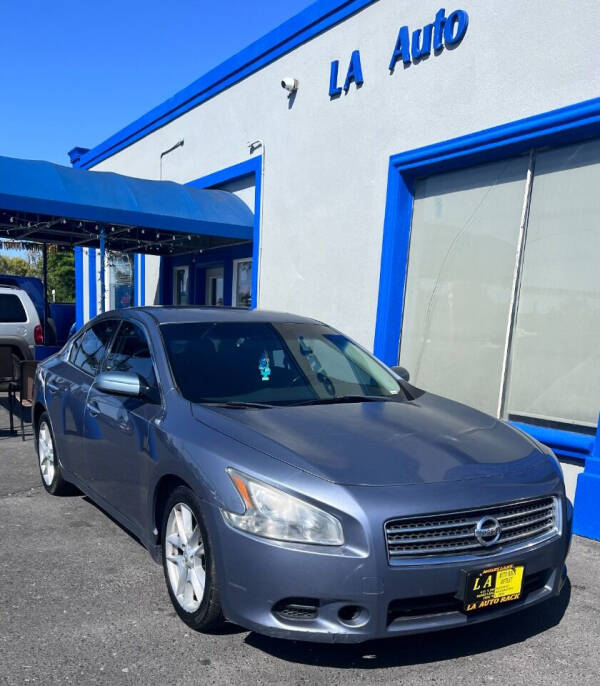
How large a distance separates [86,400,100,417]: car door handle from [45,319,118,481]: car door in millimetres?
115

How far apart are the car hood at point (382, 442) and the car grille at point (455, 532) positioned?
0.56ft

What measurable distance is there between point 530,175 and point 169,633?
5543mm

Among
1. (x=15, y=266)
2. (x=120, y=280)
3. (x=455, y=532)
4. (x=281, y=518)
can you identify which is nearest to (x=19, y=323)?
(x=120, y=280)

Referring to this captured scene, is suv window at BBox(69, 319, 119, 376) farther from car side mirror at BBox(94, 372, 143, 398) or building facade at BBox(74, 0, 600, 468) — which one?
building facade at BBox(74, 0, 600, 468)

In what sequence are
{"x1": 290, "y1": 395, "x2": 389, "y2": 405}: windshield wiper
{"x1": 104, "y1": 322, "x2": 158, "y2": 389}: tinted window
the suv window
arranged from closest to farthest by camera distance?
{"x1": 290, "y1": 395, "x2": 389, "y2": 405}: windshield wiper < {"x1": 104, "y1": 322, "x2": 158, "y2": 389}: tinted window < the suv window

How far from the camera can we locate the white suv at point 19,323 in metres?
9.84

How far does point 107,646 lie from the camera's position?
9.91 ft

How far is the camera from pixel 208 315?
4.38 metres

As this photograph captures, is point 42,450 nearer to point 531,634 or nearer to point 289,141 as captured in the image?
point 531,634

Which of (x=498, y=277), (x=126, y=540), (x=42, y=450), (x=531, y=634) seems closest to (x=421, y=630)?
(x=531, y=634)

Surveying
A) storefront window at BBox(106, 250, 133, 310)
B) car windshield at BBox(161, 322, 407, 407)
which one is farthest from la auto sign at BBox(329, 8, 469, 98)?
storefront window at BBox(106, 250, 133, 310)

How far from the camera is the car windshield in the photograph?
366cm

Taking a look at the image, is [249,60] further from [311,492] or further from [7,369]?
[311,492]

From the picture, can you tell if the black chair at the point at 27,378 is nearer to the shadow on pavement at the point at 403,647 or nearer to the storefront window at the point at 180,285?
the shadow on pavement at the point at 403,647
